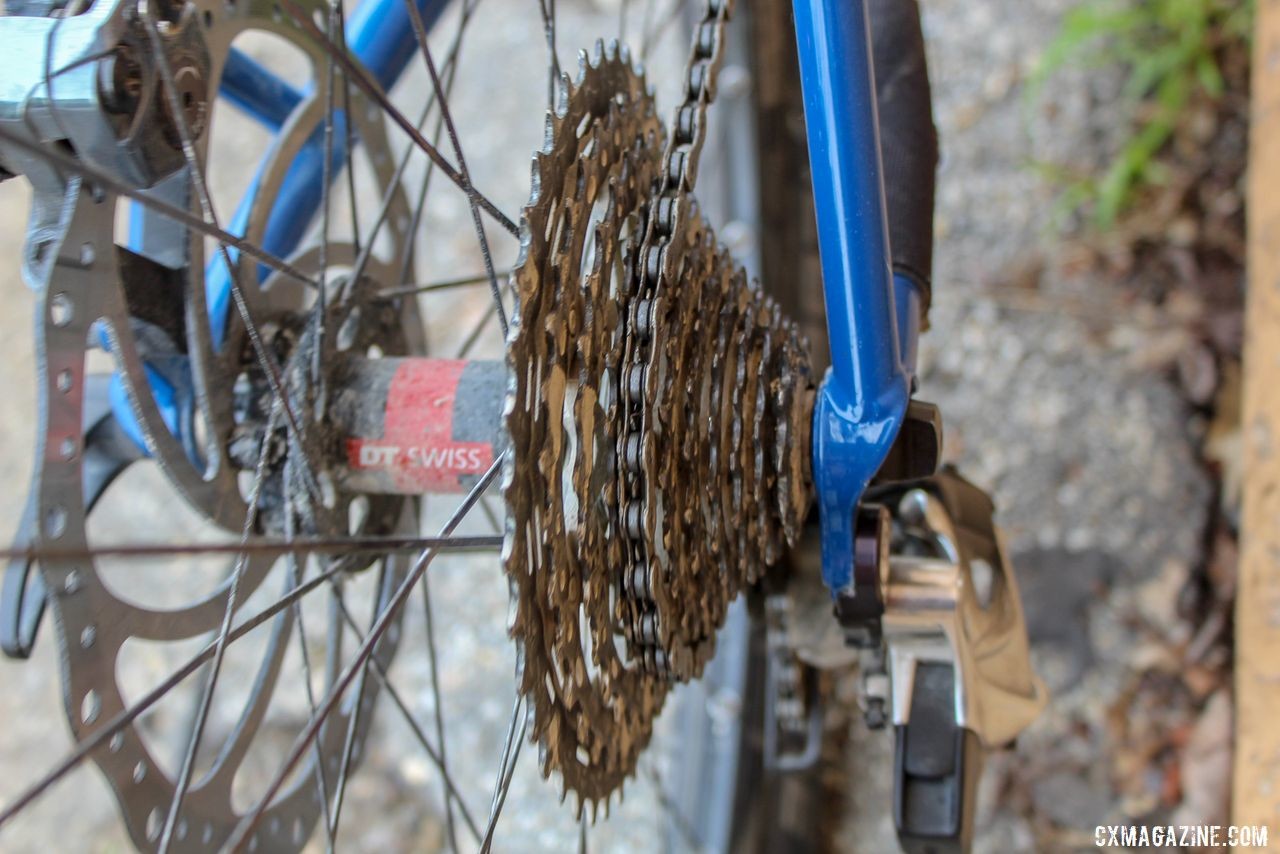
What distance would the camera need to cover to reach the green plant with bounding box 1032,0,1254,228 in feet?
3.98

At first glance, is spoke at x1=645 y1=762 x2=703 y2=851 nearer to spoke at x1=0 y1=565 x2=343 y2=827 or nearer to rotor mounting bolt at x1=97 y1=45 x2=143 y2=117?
spoke at x1=0 y1=565 x2=343 y2=827

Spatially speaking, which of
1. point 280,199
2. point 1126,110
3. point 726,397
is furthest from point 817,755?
point 1126,110

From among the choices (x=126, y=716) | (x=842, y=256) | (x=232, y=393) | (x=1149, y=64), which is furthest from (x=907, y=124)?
(x=1149, y=64)

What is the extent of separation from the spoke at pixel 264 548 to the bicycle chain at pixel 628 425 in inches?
2.9

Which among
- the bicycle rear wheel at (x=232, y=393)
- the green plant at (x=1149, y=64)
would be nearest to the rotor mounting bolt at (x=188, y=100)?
Result: the bicycle rear wheel at (x=232, y=393)

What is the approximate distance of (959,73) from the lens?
1.35 m

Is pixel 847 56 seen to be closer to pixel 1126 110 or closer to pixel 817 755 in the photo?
pixel 817 755

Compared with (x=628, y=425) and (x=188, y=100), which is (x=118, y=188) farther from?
(x=628, y=425)

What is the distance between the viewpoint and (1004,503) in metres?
1.10

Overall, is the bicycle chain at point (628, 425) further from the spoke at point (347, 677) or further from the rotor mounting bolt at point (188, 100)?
the rotor mounting bolt at point (188, 100)

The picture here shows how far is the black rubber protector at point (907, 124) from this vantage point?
67 cm

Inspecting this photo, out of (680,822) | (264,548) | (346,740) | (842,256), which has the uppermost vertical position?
(842,256)

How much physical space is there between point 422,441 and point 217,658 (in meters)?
0.14

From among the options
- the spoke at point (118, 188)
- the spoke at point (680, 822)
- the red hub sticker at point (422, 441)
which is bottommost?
the spoke at point (680, 822)
